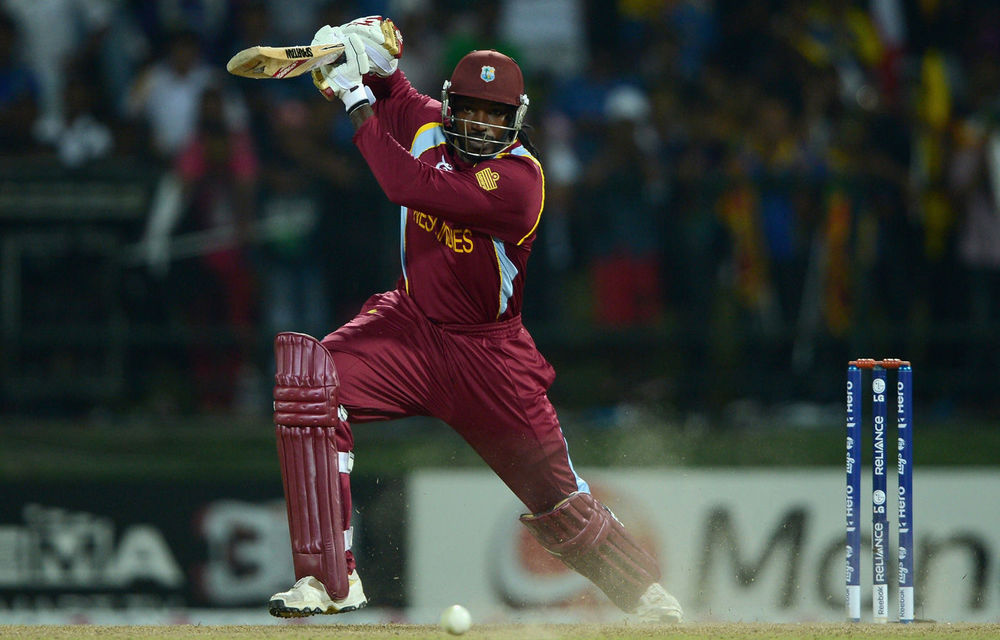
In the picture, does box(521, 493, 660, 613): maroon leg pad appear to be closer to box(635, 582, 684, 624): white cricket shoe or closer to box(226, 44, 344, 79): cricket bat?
box(635, 582, 684, 624): white cricket shoe

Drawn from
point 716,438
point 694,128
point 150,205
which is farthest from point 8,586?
point 694,128

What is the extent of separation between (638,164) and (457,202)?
3.41m

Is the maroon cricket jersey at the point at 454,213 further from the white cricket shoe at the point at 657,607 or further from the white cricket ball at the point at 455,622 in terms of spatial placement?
the white cricket shoe at the point at 657,607

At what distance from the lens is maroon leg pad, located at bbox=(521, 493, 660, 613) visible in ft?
19.4

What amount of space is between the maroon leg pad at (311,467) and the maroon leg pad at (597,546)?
81 cm

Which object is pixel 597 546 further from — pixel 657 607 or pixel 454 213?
pixel 454 213

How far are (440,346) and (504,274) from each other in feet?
1.20

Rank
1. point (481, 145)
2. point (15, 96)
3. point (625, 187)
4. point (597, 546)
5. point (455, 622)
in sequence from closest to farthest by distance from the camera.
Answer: point (455, 622), point (481, 145), point (597, 546), point (625, 187), point (15, 96)

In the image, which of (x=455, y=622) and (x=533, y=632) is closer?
(x=455, y=622)

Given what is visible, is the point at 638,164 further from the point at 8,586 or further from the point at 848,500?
the point at 8,586

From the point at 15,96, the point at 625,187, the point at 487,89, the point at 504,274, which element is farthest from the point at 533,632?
the point at 15,96

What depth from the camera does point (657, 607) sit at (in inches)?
241

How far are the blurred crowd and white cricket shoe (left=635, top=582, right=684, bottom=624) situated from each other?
2.61 m

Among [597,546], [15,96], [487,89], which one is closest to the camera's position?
[487,89]
